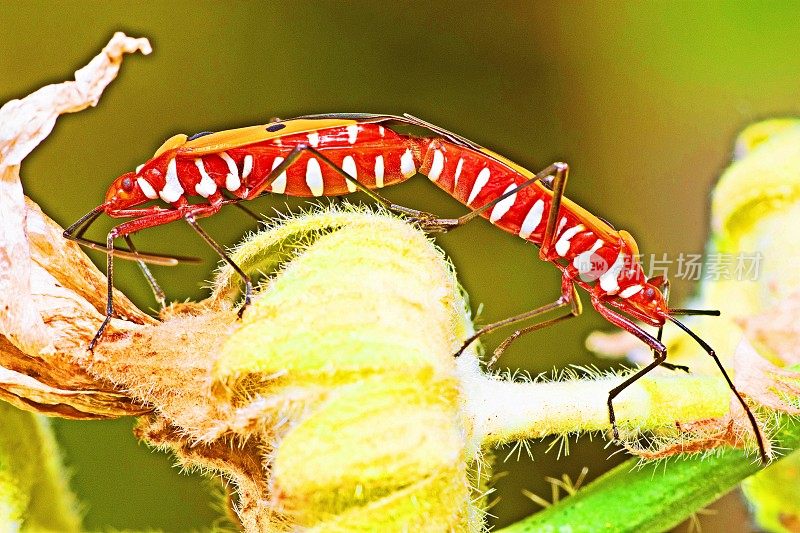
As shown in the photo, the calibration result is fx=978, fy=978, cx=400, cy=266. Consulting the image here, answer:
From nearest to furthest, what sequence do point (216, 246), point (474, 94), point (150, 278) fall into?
point (216, 246) → point (150, 278) → point (474, 94)

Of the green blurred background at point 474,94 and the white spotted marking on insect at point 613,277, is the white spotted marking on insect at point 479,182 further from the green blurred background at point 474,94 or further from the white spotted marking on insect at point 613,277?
the green blurred background at point 474,94

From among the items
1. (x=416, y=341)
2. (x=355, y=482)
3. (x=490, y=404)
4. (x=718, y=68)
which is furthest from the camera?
(x=718, y=68)

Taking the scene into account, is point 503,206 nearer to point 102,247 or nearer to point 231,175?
point 231,175

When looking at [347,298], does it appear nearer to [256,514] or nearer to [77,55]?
[256,514]

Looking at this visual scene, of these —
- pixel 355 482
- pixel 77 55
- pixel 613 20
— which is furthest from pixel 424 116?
pixel 355 482

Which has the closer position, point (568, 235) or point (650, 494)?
point (650, 494)

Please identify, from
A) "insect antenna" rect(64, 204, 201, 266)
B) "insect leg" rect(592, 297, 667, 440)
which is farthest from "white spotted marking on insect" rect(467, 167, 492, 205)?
"insect antenna" rect(64, 204, 201, 266)

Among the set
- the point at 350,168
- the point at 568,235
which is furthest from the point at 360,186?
the point at 568,235
